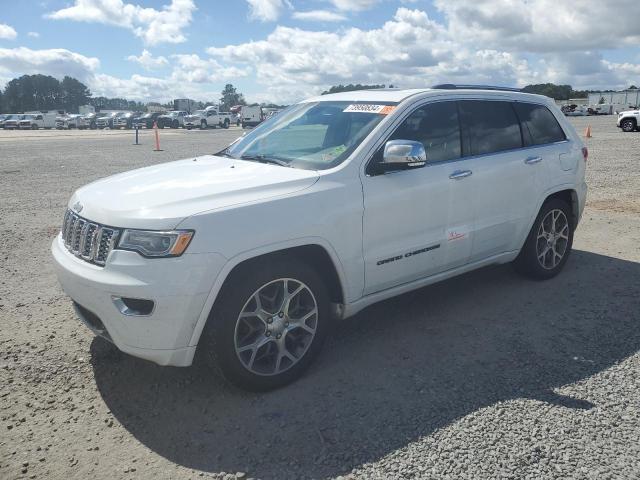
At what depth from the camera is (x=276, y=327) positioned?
3.46 metres

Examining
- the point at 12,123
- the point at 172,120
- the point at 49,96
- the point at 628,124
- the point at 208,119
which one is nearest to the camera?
the point at 628,124

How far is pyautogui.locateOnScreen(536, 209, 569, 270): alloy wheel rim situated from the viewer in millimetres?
5305

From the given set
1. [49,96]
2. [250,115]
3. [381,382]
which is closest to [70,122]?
[250,115]

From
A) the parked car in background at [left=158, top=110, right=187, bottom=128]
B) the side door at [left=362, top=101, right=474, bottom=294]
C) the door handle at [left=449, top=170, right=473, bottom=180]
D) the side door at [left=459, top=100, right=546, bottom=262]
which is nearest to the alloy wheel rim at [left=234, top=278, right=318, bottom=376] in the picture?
the side door at [left=362, top=101, right=474, bottom=294]

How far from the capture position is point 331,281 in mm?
3721

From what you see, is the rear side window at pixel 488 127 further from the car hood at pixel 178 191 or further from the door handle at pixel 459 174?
the car hood at pixel 178 191

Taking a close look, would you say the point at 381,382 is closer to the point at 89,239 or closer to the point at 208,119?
the point at 89,239

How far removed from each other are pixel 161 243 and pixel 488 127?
3.06 meters

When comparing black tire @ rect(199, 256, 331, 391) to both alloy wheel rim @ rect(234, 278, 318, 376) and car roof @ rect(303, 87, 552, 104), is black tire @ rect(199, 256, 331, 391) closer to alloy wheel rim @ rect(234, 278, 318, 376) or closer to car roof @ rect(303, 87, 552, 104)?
alloy wheel rim @ rect(234, 278, 318, 376)

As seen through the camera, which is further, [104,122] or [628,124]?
[104,122]

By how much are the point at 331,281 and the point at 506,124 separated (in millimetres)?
2398

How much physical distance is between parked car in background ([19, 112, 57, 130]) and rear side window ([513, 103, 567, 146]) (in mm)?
55056

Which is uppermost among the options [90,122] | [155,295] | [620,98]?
[620,98]

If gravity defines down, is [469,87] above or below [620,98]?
below
